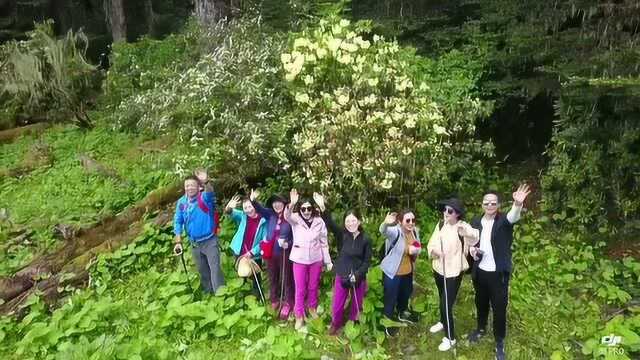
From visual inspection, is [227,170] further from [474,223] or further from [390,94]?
[474,223]

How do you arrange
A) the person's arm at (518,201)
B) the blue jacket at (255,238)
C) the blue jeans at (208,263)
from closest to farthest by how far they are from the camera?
the person's arm at (518,201) → the blue jacket at (255,238) → the blue jeans at (208,263)

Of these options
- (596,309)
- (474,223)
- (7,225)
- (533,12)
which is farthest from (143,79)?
(596,309)

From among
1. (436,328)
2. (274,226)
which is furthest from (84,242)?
(436,328)

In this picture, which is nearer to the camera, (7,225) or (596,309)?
(596,309)

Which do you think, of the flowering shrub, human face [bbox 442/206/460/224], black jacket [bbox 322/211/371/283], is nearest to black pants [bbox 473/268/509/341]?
human face [bbox 442/206/460/224]

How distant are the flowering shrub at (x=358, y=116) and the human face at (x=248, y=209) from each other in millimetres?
918

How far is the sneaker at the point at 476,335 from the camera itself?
6001mm

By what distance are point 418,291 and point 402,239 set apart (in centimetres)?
137

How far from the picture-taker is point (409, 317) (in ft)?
21.1

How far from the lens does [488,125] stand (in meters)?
10.1

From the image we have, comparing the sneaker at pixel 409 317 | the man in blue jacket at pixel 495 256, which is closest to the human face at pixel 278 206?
the sneaker at pixel 409 317

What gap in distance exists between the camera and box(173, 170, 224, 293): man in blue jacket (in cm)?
655

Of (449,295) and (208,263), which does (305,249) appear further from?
(449,295)

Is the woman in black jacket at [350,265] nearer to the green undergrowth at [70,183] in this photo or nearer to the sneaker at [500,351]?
the sneaker at [500,351]
